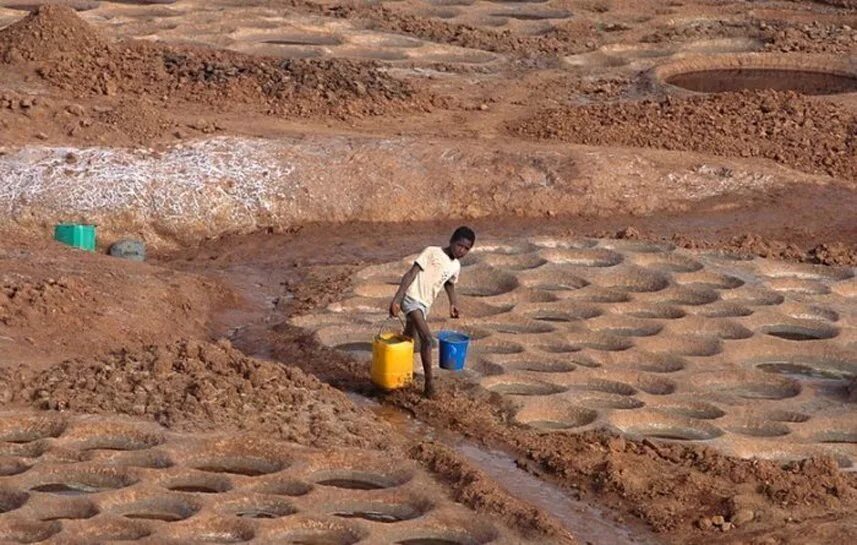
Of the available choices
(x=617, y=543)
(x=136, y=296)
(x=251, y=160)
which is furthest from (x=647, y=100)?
(x=617, y=543)

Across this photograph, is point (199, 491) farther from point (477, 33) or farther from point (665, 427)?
point (477, 33)

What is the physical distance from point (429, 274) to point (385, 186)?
4.73 metres

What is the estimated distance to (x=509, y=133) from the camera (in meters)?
18.2

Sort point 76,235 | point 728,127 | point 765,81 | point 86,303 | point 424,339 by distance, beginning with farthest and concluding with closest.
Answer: point 765,81 < point 728,127 < point 76,235 < point 86,303 < point 424,339

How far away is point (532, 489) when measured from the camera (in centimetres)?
1060

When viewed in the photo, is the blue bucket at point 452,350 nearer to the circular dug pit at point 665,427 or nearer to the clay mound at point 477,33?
the circular dug pit at point 665,427

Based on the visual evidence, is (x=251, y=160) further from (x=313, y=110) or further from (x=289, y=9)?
(x=289, y=9)

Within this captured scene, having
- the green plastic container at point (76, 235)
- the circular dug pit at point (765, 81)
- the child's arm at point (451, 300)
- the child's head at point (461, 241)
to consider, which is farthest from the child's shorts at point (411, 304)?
the circular dug pit at point (765, 81)

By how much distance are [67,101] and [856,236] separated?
21.1 ft

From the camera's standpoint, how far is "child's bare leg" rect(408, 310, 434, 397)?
11.6 meters

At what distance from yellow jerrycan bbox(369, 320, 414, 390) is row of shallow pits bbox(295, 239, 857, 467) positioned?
0.52 m

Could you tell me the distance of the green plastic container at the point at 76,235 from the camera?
48.2 feet

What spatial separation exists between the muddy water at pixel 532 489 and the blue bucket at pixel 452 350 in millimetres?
555

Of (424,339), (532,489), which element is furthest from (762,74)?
(532,489)
